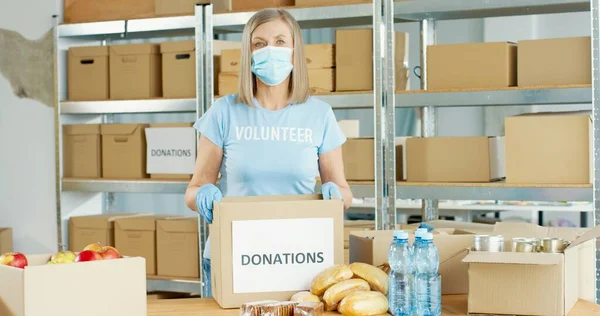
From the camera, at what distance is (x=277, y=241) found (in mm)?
2139

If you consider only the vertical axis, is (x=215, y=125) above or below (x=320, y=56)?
below

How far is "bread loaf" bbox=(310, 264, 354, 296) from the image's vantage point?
208 centimetres

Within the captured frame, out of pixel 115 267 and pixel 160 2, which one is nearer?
pixel 115 267

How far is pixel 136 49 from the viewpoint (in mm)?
4555

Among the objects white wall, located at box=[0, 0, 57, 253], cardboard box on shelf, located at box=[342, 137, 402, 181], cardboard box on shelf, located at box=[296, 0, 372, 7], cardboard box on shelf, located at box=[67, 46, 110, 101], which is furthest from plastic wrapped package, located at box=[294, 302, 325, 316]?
white wall, located at box=[0, 0, 57, 253]

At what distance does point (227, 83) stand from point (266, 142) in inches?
69.4

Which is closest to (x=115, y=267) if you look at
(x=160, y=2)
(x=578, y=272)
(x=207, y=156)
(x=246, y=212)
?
(x=246, y=212)

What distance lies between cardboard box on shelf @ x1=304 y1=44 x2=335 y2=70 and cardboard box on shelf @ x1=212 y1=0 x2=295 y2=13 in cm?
34

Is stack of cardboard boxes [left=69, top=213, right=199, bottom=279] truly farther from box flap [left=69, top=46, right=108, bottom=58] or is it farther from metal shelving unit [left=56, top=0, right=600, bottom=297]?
box flap [left=69, top=46, right=108, bottom=58]

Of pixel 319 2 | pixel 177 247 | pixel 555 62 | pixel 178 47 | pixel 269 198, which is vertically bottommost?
pixel 177 247

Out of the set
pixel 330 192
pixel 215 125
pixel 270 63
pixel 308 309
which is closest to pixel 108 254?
pixel 308 309

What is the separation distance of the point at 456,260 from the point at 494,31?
580cm

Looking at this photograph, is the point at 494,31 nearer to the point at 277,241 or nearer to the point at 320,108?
the point at 320,108

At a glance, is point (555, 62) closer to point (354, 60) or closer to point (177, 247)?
point (354, 60)
